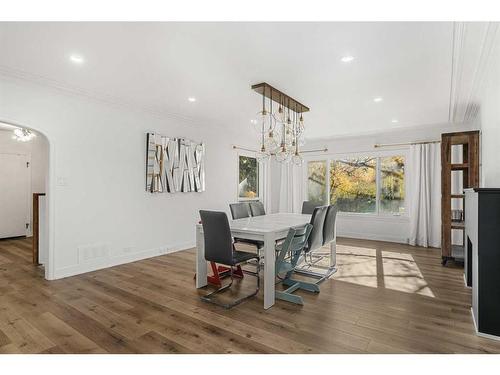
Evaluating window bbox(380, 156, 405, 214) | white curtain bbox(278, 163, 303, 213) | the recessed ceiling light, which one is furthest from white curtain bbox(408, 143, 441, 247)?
the recessed ceiling light

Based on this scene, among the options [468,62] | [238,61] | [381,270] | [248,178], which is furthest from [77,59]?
[248,178]

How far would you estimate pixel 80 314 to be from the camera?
2.57 meters

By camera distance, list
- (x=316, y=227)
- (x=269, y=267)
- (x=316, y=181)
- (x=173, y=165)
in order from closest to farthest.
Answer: (x=269, y=267) < (x=316, y=227) < (x=173, y=165) < (x=316, y=181)

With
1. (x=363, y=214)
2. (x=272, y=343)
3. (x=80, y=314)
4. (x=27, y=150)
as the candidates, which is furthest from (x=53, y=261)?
(x=363, y=214)

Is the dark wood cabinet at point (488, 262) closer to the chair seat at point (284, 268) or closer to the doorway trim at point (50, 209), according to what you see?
the chair seat at point (284, 268)

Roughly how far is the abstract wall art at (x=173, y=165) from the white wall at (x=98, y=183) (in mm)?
138

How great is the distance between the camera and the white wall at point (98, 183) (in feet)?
11.6

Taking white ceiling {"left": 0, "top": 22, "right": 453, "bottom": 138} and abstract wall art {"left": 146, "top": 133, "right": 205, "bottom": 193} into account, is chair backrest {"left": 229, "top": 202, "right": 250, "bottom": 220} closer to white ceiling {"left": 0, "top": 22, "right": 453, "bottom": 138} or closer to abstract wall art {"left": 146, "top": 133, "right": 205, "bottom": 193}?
abstract wall art {"left": 146, "top": 133, "right": 205, "bottom": 193}

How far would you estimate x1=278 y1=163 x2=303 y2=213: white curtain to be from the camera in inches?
284

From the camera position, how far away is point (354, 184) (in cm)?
667

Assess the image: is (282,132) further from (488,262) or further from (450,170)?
(488,262)

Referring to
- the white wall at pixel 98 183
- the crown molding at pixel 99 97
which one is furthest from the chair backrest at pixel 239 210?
the crown molding at pixel 99 97

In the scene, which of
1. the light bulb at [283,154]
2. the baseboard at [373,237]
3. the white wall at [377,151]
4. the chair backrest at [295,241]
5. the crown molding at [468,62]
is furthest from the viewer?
the baseboard at [373,237]

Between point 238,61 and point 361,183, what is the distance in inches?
186
